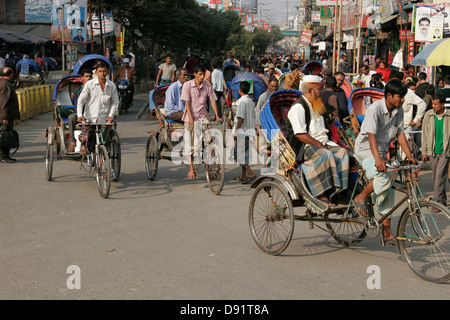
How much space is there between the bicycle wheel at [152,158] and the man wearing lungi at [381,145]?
468 cm

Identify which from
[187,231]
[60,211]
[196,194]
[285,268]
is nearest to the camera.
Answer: [285,268]

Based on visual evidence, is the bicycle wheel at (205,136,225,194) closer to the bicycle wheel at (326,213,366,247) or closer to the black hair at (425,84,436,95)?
the bicycle wheel at (326,213,366,247)

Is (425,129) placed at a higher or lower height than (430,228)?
higher

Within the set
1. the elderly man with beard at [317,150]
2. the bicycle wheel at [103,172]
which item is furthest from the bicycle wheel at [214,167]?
the elderly man with beard at [317,150]

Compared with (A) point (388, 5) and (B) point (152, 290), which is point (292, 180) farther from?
(A) point (388, 5)

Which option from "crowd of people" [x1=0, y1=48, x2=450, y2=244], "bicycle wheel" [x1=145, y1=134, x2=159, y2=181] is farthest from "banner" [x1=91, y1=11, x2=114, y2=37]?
"bicycle wheel" [x1=145, y1=134, x2=159, y2=181]

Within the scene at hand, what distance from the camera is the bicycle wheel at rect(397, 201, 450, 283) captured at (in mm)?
5414

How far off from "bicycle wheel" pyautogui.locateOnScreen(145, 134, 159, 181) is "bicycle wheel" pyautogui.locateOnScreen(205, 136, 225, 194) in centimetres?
99

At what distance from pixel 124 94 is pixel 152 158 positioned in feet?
37.9

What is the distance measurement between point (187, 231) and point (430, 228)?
2.90 metres

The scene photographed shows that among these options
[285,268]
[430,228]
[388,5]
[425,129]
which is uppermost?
[388,5]

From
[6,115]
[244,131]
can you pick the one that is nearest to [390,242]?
[244,131]

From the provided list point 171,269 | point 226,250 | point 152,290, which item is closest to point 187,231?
point 226,250

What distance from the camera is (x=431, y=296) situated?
5160 millimetres
